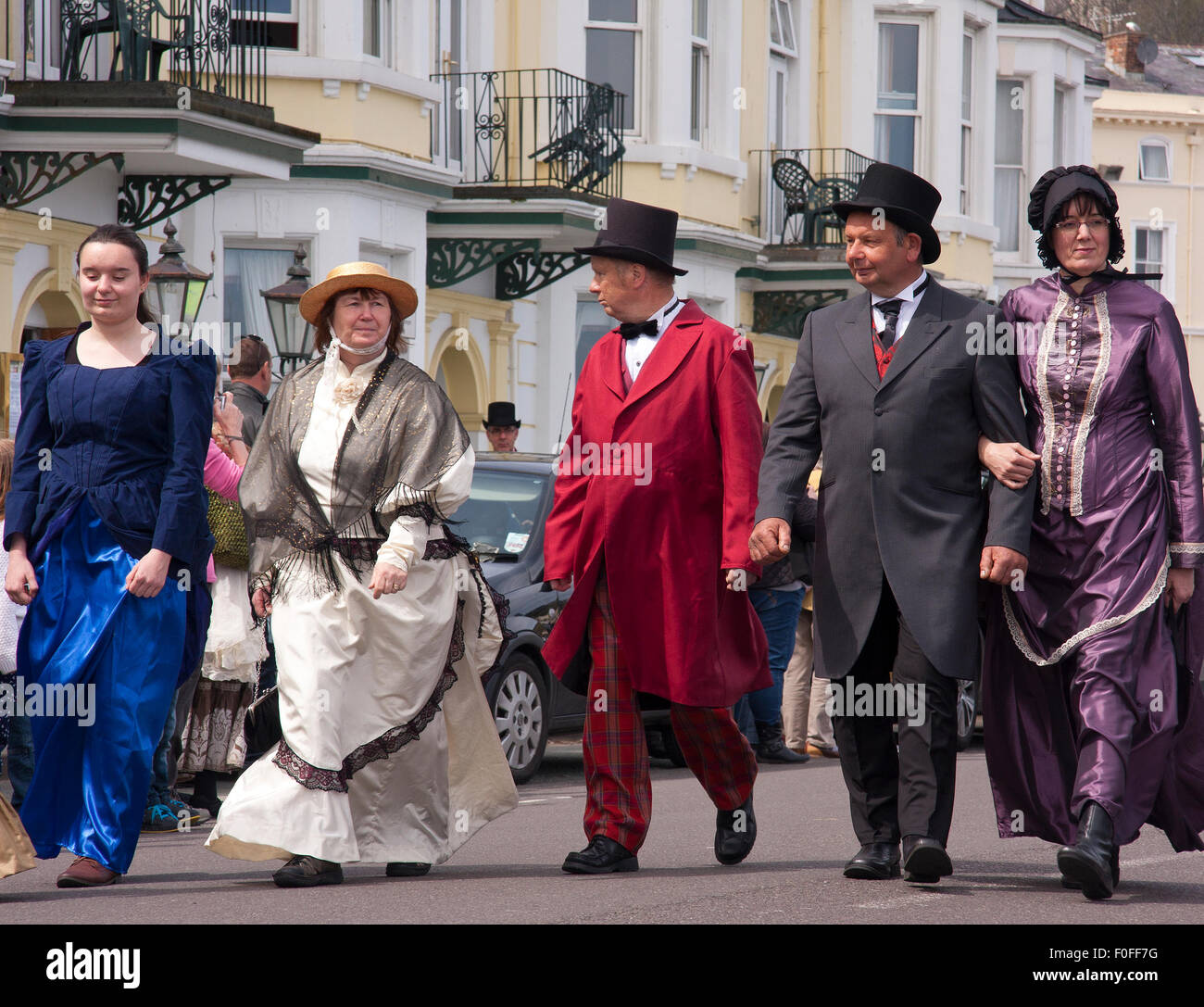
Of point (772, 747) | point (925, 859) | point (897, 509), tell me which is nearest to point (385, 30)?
point (772, 747)

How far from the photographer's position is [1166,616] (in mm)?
6969

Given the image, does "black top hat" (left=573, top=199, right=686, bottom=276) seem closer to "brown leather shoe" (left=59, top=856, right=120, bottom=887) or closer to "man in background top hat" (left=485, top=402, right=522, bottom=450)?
"brown leather shoe" (left=59, top=856, right=120, bottom=887)

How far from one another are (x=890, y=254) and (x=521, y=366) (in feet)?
50.0

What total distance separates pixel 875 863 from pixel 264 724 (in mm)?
2086

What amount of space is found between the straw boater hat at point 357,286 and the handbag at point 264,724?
136 cm

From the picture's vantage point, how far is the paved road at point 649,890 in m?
6.36

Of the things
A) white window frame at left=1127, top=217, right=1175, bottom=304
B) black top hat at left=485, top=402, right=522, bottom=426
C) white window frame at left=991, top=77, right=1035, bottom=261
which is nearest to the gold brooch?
black top hat at left=485, top=402, right=522, bottom=426

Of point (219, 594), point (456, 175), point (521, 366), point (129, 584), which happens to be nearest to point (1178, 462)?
point (129, 584)

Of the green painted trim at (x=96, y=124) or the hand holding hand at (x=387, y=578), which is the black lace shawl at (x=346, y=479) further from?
the green painted trim at (x=96, y=124)

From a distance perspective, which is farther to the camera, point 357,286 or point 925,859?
point 357,286

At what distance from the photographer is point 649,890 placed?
6.88 meters

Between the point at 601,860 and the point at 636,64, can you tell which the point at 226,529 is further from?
the point at 636,64

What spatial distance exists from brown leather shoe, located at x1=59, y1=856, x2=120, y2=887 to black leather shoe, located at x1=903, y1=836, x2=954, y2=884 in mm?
2598

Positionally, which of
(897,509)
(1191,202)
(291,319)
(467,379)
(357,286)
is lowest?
(897,509)
